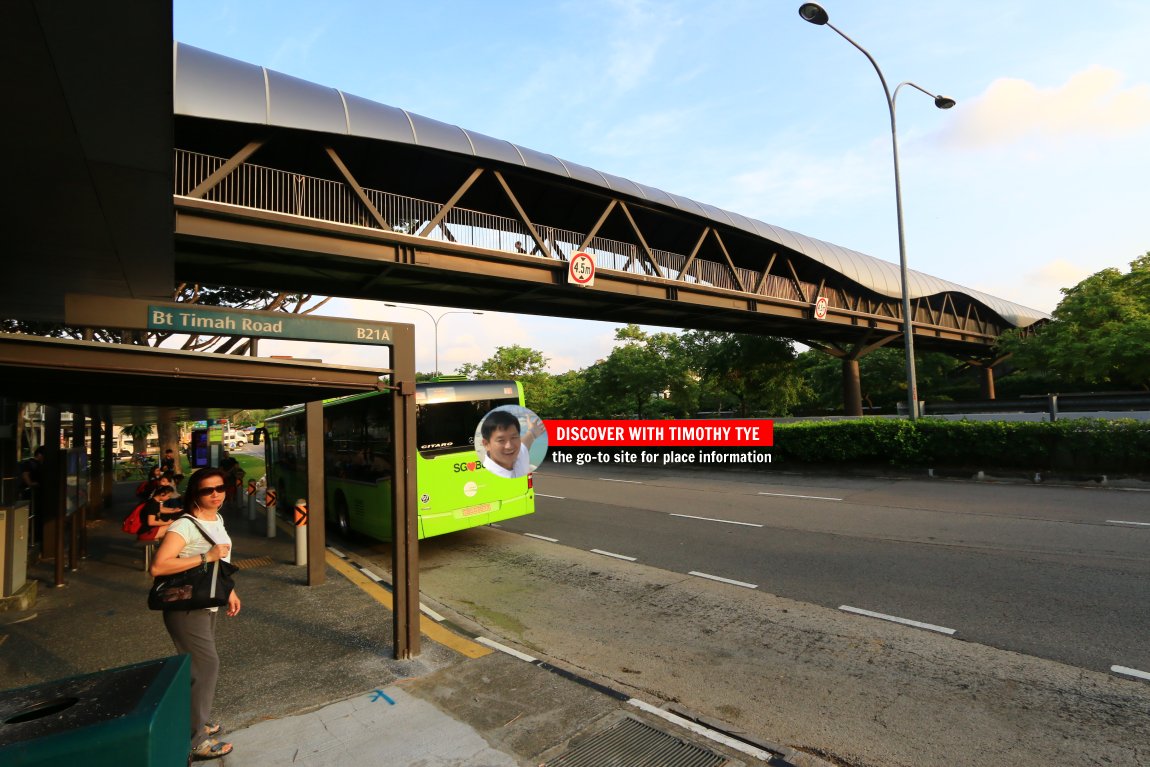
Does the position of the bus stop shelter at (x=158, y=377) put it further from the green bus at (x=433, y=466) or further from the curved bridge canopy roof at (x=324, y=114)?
the curved bridge canopy roof at (x=324, y=114)

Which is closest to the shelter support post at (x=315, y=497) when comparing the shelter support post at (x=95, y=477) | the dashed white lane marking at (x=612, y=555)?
the dashed white lane marking at (x=612, y=555)

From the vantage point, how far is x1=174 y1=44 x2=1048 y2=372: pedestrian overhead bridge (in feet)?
44.0

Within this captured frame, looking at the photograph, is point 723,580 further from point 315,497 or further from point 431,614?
point 315,497

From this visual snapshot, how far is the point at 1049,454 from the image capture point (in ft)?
50.9

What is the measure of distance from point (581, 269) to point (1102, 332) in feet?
111

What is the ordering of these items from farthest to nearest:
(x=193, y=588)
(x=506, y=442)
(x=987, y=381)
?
1. (x=987, y=381)
2. (x=506, y=442)
3. (x=193, y=588)

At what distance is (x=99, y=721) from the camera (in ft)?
6.61

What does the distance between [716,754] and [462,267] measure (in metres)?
15.0

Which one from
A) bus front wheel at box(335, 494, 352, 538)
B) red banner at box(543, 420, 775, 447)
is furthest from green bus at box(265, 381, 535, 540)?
red banner at box(543, 420, 775, 447)

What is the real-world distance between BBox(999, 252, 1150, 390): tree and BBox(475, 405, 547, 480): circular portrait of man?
35596 mm

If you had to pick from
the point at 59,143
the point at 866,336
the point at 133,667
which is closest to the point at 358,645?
the point at 133,667

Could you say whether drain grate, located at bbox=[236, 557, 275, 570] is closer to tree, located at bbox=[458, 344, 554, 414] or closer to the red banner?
the red banner

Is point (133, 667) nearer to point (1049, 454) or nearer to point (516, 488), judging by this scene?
point (516, 488)

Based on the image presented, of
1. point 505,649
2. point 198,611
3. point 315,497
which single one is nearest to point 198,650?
point 198,611
